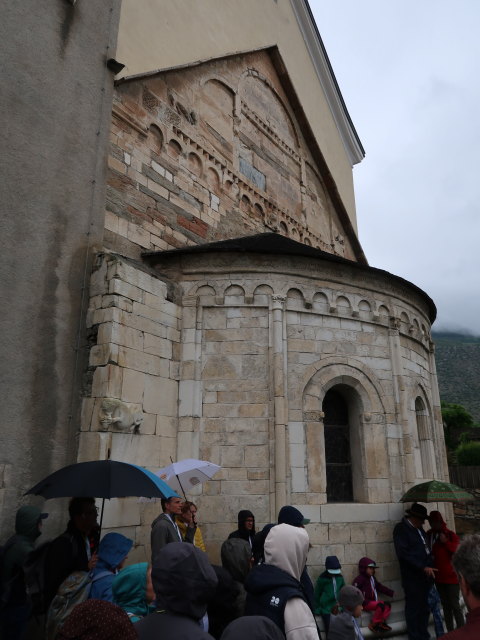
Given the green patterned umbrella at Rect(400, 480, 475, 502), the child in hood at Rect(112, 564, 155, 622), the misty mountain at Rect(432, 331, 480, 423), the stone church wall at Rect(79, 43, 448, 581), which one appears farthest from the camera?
the misty mountain at Rect(432, 331, 480, 423)

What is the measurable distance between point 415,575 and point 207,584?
5506 mm

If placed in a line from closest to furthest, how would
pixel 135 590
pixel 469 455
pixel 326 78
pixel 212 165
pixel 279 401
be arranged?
pixel 135 590 < pixel 279 401 < pixel 212 165 < pixel 326 78 < pixel 469 455

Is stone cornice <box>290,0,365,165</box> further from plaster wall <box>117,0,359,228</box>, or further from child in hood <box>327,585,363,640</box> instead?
child in hood <box>327,585,363,640</box>

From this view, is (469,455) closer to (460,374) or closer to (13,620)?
(13,620)

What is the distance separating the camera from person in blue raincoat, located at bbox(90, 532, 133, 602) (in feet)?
11.6

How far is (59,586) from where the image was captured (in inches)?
145

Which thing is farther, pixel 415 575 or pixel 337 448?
pixel 337 448

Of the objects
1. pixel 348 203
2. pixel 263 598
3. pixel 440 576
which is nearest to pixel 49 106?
pixel 263 598

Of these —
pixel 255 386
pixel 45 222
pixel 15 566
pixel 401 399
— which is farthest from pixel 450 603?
pixel 45 222

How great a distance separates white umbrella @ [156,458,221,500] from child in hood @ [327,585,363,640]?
2.19 metres

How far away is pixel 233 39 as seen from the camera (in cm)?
1227

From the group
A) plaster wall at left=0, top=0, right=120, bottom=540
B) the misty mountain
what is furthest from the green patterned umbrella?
the misty mountain

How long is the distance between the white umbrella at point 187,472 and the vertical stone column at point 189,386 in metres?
0.82

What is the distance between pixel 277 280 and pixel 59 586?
5385 millimetres
